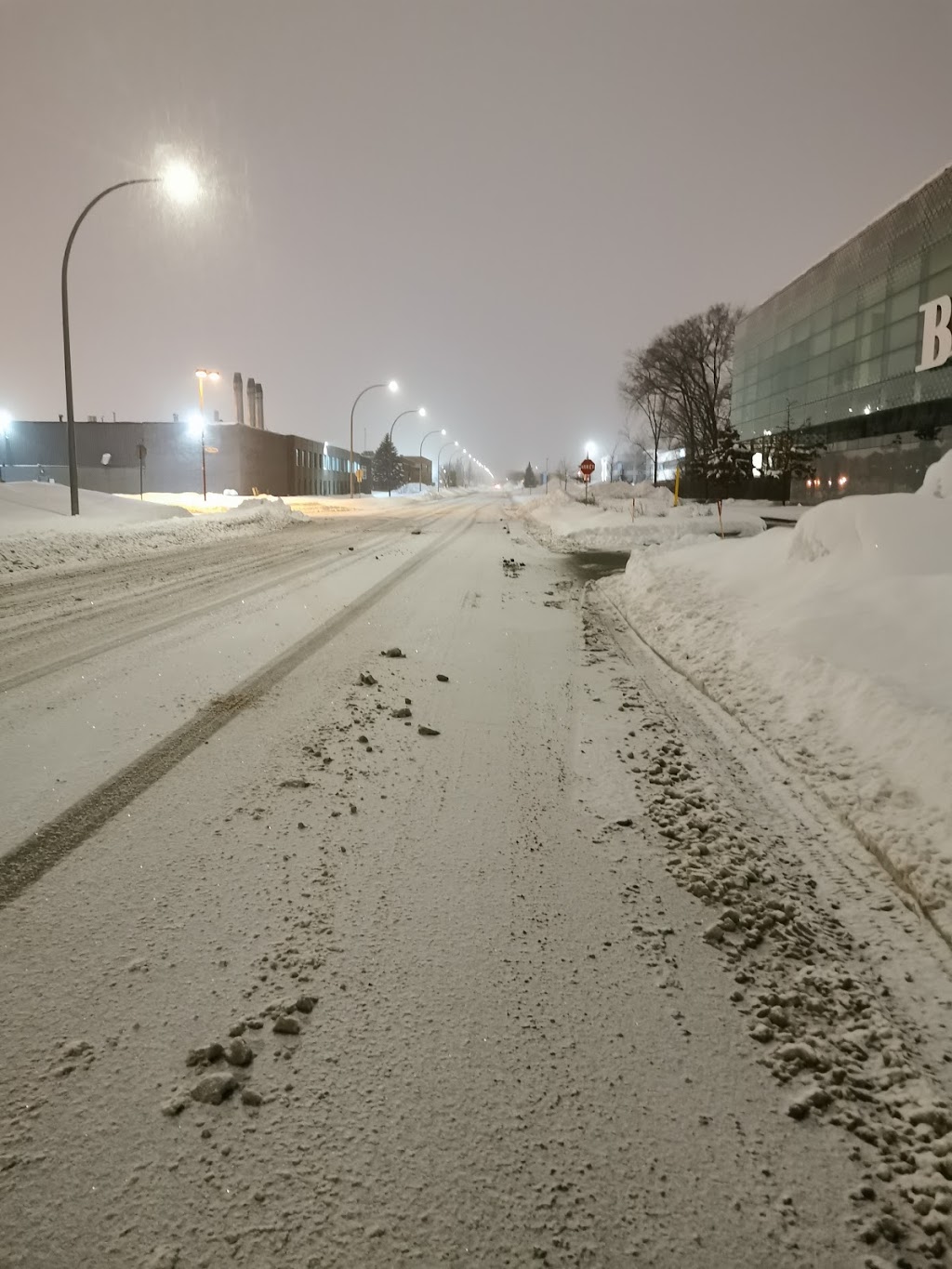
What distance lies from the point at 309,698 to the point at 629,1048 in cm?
396

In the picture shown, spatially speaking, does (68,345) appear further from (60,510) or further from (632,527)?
(632,527)

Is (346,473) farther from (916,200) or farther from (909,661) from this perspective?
(909,661)

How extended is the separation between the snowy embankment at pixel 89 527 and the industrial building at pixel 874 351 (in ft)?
90.4

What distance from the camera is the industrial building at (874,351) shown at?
35.0 metres

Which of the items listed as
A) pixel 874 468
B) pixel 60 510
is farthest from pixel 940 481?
pixel 874 468

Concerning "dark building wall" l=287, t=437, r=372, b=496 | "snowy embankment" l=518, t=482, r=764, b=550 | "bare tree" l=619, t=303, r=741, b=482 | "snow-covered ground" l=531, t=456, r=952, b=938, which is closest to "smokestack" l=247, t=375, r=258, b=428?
"dark building wall" l=287, t=437, r=372, b=496

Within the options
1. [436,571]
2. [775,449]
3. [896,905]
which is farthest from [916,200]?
[896,905]

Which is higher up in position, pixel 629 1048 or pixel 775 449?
pixel 775 449

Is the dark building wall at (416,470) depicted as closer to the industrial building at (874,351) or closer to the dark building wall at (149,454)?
the dark building wall at (149,454)

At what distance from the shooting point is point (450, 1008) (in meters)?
2.32

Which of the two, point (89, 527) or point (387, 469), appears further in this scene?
point (387, 469)

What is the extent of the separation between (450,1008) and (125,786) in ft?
8.01

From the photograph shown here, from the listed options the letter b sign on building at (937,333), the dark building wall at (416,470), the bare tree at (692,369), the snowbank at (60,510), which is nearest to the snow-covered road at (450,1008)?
the snowbank at (60,510)

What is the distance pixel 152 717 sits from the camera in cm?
508
